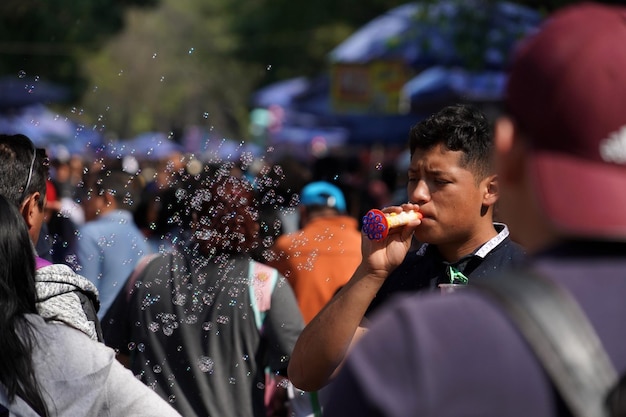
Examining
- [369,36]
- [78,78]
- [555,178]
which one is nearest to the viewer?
[555,178]

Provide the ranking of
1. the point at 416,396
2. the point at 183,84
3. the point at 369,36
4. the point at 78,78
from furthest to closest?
the point at 183,84 → the point at 78,78 → the point at 369,36 → the point at 416,396

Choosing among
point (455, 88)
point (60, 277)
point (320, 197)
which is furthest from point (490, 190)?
point (455, 88)

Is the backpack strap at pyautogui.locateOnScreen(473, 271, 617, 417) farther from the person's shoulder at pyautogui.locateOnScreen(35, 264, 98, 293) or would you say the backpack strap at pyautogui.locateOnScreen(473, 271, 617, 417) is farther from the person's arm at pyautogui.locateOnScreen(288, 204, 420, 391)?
the person's shoulder at pyautogui.locateOnScreen(35, 264, 98, 293)

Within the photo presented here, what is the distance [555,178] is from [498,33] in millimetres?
11525

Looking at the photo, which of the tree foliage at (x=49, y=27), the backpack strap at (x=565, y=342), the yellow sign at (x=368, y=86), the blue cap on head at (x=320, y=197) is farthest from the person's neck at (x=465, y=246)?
the tree foliage at (x=49, y=27)

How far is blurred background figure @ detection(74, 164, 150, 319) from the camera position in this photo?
634 centimetres

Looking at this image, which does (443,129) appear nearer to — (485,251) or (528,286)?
(485,251)

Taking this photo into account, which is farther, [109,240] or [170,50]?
[170,50]

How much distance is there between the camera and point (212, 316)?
4262 mm

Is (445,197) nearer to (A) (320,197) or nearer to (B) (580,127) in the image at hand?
(B) (580,127)

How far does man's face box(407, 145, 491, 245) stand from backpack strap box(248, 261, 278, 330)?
3.59 ft

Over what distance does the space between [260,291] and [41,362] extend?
1.60 metres

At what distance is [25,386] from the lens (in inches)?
110

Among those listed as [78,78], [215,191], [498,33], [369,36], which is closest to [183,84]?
[78,78]
